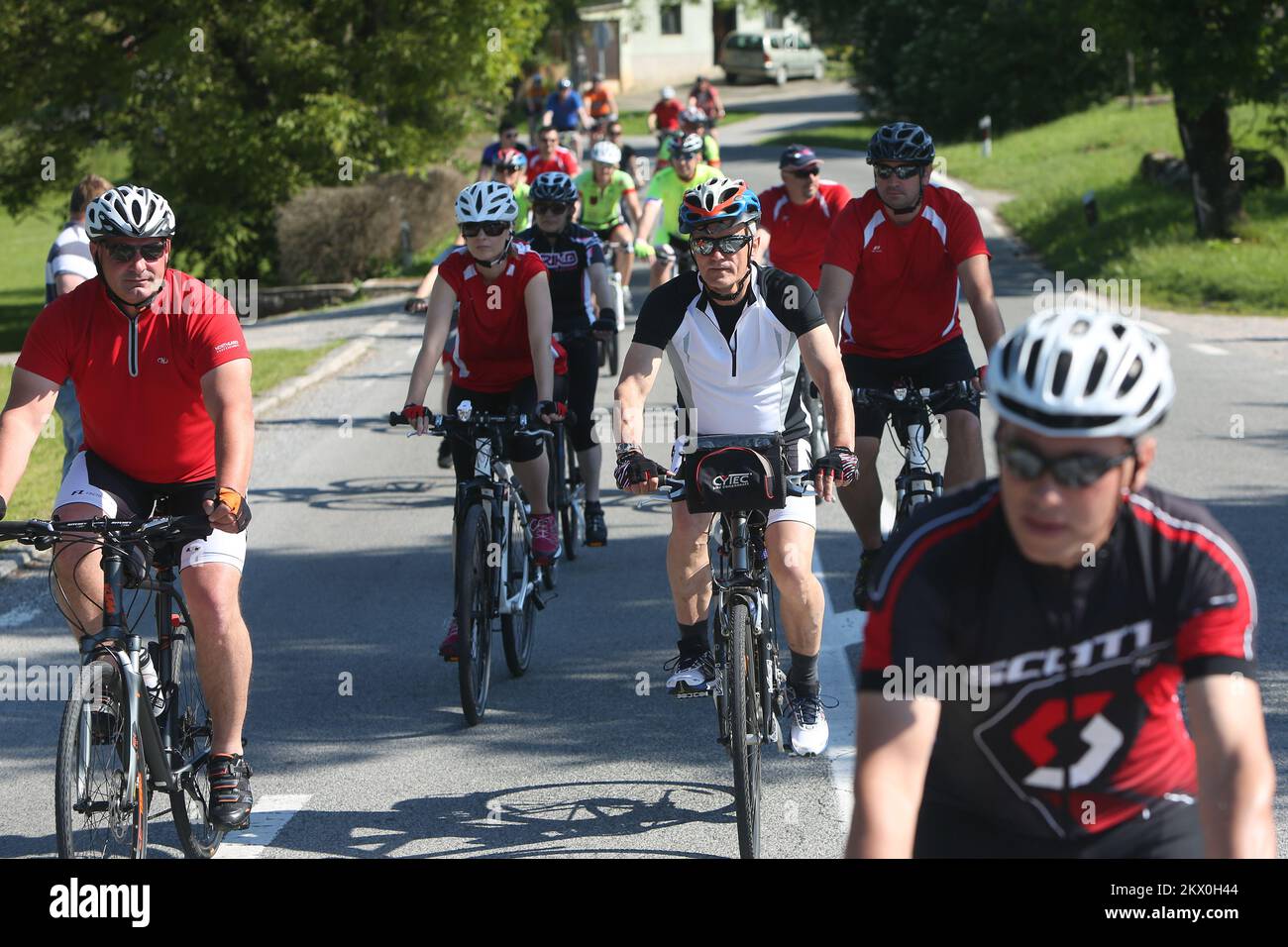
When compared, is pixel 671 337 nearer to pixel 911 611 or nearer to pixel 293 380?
pixel 911 611

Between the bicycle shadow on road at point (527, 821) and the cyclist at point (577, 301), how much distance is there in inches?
148

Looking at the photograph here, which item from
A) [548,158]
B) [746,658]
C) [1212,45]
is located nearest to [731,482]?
[746,658]

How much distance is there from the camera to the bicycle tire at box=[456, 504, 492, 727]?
21.7ft

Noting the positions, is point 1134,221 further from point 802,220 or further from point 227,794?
point 227,794

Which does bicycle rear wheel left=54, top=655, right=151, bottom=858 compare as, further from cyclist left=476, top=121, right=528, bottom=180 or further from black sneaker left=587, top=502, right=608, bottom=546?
cyclist left=476, top=121, right=528, bottom=180

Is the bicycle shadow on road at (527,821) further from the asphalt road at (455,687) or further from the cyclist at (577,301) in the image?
the cyclist at (577,301)

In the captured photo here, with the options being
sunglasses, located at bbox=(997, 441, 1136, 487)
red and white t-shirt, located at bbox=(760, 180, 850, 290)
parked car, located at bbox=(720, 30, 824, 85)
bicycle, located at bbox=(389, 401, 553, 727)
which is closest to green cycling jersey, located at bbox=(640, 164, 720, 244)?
red and white t-shirt, located at bbox=(760, 180, 850, 290)

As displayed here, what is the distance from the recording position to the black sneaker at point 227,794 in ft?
17.3

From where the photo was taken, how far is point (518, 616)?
7.47 metres

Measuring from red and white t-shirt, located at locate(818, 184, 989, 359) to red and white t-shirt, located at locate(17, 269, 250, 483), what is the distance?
10.7 ft

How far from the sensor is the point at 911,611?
287cm

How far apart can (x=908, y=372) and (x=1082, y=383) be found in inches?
200
